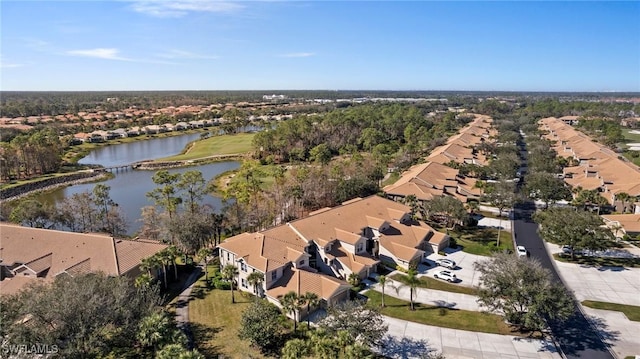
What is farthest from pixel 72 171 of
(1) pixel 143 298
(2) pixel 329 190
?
(1) pixel 143 298

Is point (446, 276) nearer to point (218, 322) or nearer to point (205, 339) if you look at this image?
point (218, 322)

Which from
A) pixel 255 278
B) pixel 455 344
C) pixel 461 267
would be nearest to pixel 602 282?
pixel 461 267

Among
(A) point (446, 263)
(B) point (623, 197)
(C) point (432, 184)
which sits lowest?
(A) point (446, 263)

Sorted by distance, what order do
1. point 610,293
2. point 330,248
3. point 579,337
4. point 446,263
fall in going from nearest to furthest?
point 579,337 → point 610,293 → point 330,248 → point 446,263

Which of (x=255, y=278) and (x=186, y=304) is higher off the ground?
(x=255, y=278)

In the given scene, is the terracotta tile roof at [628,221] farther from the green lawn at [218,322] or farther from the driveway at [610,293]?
the green lawn at [218,322]

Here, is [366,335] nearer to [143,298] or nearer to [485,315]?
[485,315]

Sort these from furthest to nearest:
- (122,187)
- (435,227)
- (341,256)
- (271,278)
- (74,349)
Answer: (122,187) → (435,227) → (341,256) → (271,278) → (74,349)

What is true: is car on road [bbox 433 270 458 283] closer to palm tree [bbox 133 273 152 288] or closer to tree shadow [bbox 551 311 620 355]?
tree shadow [bbox 551 311 620 355]
